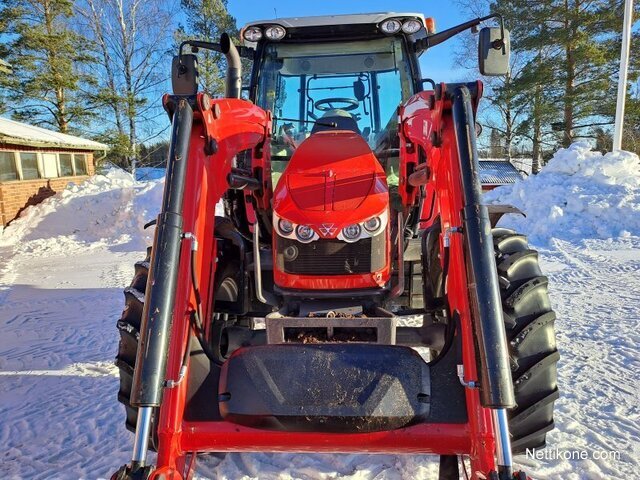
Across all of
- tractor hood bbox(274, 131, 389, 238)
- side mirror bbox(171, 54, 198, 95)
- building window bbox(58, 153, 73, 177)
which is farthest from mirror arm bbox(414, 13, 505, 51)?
building window bbox(58, 153, 73, 177)

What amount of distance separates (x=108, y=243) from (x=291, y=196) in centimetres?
806

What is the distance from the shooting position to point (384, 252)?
2398mm

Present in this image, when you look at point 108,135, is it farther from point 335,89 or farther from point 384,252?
point 384,252

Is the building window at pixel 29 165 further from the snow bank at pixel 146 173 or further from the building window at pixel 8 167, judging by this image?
the snow bank at pixel 146 173

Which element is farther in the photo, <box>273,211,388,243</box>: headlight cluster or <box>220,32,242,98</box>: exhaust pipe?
<box>220,32,242,98</box>: exhaust pipe

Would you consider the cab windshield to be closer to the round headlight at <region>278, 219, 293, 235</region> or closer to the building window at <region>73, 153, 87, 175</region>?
the round headlight at <region>278, 219, 293, 235</region>

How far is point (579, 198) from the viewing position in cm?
880

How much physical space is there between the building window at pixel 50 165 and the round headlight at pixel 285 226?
42.1 feet

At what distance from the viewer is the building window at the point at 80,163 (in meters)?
14.9

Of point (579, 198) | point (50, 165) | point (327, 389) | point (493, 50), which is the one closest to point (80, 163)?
point (50, 165)

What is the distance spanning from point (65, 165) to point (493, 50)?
14.6 metres

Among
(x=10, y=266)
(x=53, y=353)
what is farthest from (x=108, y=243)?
(x=53, y=353)

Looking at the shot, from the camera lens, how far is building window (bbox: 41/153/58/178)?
511 inches

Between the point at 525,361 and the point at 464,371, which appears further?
the point at 525,361
